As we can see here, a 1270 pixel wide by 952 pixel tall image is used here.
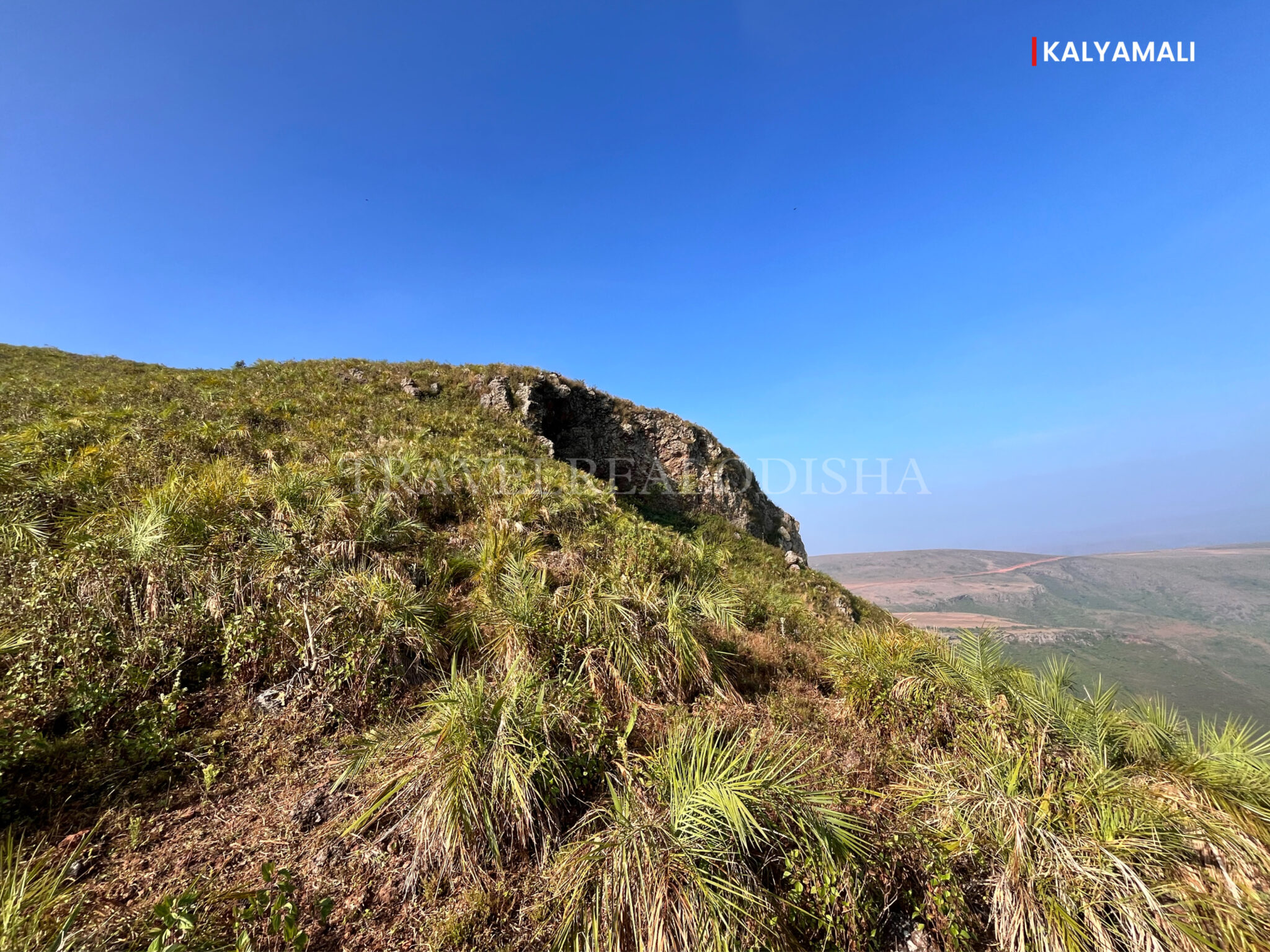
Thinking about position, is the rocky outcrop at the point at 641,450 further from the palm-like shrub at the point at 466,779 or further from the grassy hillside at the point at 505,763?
the palm-like shrub at the point at 466,779

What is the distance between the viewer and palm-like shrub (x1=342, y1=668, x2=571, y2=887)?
2.98 m

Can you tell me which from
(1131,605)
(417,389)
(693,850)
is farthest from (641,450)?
(1131,605)

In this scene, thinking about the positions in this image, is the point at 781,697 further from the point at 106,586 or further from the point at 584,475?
the point at 584,475

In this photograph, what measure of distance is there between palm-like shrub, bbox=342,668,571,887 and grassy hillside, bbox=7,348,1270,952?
0.03m

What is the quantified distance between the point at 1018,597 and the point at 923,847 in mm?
119051

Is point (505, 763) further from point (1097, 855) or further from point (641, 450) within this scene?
point (641, 450)

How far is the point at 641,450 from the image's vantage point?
2475 centimetres

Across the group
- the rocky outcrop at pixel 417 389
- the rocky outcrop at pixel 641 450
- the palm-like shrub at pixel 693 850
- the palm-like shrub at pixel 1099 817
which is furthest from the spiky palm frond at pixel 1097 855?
the rocky outcrop at pixel 417 389

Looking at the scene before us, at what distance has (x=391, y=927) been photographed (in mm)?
2641

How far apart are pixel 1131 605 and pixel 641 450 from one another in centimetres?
12824

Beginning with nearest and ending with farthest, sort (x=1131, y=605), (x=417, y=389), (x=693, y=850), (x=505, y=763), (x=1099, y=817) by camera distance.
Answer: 1. (x=693, y=850)
2. (x=1099, y=817)
3. (x=505, y=763)
4. (x=417, y=389)
5. (x=1131, y=605)

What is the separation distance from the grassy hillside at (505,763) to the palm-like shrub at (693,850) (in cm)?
2

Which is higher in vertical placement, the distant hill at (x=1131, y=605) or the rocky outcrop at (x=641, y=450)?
the rocky outcrop at (x=641, y=450)

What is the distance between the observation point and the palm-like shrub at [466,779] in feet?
9.78
